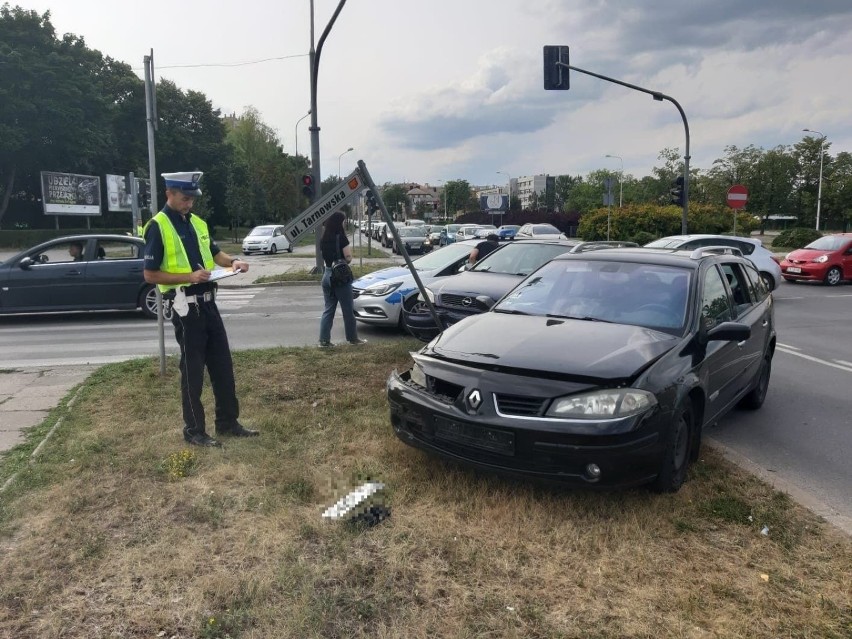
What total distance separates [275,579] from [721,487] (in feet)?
9.30

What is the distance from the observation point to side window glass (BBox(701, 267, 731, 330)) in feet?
16.4

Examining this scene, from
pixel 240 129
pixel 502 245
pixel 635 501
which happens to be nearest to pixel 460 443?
pixel 635 501

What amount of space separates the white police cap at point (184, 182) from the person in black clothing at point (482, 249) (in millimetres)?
6366

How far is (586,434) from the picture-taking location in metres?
3.70

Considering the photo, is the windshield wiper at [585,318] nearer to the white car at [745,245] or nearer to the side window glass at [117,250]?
the side window glass at [117,250]

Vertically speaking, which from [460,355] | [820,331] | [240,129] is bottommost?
[820,331]

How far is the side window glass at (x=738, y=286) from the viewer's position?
5.85m

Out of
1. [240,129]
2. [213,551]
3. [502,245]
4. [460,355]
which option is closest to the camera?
[213,551]

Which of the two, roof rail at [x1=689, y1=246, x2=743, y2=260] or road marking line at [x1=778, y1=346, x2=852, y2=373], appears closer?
roof rail at [x1=689, y1=246, x2=743, y2=260]

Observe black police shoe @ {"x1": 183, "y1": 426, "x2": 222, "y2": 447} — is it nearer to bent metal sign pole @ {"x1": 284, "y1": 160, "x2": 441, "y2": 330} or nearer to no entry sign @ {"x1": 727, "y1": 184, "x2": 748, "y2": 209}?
bent metal sign pole @ {"x1": 284, "y1": 160, "x2": 441, "y2": 330}

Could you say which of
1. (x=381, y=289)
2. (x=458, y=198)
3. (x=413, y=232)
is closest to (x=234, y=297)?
(x=381, y=289)

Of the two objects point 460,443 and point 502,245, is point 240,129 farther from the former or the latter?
point 460,443

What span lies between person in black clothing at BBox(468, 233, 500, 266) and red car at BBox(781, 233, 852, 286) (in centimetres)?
1285

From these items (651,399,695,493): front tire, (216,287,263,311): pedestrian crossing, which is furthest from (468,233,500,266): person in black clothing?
(651,399,695,493): front tire
